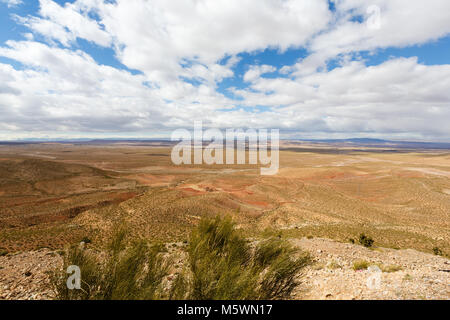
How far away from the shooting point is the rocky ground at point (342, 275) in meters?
5.70

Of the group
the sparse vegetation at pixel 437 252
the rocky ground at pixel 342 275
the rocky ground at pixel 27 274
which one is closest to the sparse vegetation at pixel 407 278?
the rocky ground at pixel 342 275

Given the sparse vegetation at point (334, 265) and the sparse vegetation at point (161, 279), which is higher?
the sparse vegetation at point (161, 279)

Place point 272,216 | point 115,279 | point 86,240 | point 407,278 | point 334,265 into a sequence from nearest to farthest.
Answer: point 115,279 < point 407,278 < point 334,265 < point 86,240 < point 272,216

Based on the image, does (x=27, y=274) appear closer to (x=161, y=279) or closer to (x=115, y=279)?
(x=115, y=279)

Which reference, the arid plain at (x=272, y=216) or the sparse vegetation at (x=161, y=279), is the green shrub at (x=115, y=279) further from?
the arid plain at (x=272, y=216)

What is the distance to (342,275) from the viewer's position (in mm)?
7730

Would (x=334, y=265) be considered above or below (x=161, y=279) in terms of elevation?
below

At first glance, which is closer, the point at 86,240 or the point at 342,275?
the point at 342,275

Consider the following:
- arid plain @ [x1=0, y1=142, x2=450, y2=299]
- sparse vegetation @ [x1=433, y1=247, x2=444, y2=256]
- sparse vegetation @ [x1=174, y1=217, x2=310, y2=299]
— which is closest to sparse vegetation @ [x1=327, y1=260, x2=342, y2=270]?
arid plain @ [x1=0, y1=142, x2=450, y2=299]

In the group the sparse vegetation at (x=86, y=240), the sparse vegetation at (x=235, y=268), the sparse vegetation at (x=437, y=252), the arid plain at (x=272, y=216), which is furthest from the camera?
the sparse vegetation at (x=86, y=240)

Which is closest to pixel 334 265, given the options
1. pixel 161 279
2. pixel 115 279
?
pixel 161 279

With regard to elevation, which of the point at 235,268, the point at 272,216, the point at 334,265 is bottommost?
the point at 272,216

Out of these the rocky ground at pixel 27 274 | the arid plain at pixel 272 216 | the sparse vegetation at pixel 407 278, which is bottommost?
the arid plain at pixel 272 216
